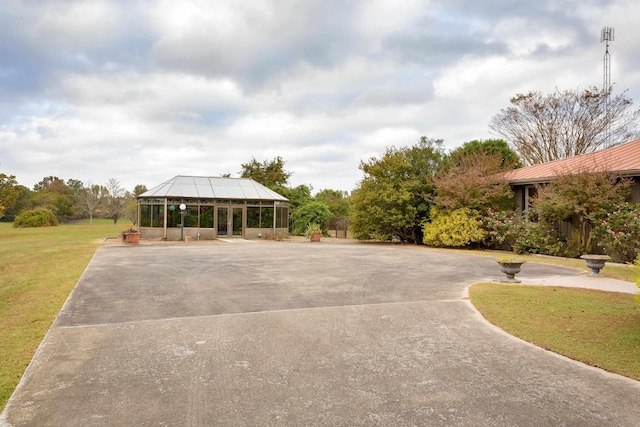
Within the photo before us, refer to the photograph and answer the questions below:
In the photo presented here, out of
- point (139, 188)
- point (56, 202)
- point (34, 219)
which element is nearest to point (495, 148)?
point (34, 219)

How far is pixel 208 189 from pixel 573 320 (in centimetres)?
2296

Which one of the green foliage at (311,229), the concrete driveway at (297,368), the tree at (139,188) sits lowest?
the concrete driveway at (297,368)

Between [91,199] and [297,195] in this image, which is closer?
[297,195]

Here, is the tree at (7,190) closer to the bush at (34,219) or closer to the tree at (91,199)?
the bush at (34,219)

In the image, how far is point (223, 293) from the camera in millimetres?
8023

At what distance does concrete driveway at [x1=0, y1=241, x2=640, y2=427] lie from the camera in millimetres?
3293

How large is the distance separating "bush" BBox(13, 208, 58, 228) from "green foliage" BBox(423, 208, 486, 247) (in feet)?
145

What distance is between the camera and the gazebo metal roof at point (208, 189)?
24.3 m

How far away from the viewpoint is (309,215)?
90.7 feet

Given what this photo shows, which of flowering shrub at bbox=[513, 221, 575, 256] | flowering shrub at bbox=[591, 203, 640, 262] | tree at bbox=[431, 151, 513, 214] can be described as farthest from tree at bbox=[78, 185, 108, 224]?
flowering shrub at bbox=[591, 203, 640, 262]

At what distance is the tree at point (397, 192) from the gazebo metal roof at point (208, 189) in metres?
6.96

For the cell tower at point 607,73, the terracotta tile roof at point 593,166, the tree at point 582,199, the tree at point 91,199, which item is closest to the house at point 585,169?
the terracotta tile roof at point 593,166

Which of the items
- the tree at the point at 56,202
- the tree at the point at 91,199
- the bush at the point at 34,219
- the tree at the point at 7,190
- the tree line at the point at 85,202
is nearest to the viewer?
the tree at the point at 7,190

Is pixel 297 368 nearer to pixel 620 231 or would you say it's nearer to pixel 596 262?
pixel 596 262
